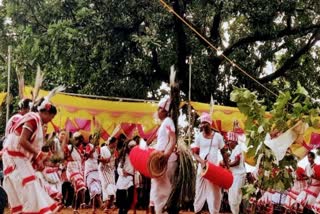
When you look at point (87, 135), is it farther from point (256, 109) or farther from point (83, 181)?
point (256, 109)

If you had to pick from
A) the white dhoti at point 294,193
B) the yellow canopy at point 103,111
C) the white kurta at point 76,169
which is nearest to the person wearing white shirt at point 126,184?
the white kurta at point 76,169

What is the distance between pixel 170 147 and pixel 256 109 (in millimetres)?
1642

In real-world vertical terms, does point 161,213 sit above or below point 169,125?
below

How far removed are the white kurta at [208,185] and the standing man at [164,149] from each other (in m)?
0.90

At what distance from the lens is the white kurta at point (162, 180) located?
340 inches

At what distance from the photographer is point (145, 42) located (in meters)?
16.5

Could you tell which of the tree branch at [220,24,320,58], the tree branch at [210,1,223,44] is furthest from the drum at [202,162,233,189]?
the tree branch at [210,1,223,44]

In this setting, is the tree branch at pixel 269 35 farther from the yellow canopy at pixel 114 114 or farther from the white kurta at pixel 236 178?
the white kurta at pixel 236 178

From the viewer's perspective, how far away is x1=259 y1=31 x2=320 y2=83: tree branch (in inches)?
719

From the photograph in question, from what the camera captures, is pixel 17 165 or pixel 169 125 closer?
pixel 17 165

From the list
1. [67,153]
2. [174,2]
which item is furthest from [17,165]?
[174,2]

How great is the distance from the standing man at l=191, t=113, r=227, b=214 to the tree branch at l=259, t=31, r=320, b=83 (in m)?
8.81

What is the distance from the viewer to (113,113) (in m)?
13.9

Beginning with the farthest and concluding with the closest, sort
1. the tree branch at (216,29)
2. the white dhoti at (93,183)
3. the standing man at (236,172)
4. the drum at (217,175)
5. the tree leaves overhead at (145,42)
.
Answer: the tree branch at (216,29) < the tree leaves overhead at (145,42) < the white dhoti at (93,183) < the standing man at (236,172) < the drum at (217,175)
